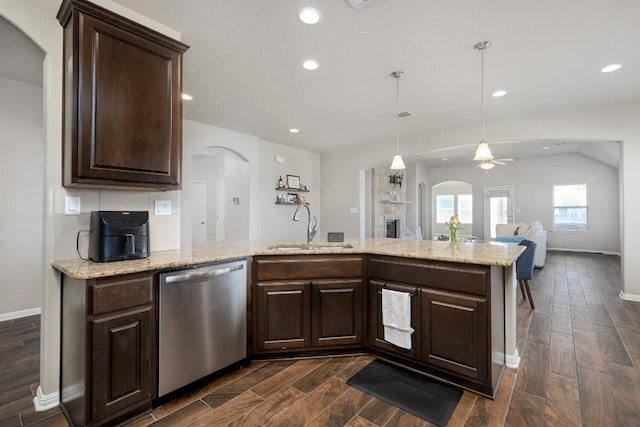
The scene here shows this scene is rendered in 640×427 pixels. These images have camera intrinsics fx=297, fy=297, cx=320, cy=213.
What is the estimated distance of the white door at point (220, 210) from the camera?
7805mm

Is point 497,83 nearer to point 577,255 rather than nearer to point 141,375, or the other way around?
point 141,375

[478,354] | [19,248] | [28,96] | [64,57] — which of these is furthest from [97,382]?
[28,96]

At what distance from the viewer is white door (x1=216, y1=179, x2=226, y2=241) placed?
780cm

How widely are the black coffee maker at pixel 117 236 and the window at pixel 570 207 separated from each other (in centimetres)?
1090

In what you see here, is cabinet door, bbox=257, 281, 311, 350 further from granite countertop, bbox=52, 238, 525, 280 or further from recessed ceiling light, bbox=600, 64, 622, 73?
recessed ceiling light, bbox=600, 64, 622, 73

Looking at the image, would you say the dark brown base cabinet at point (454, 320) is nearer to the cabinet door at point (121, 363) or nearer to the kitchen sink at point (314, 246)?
the kitchen sink at point (314, 246)

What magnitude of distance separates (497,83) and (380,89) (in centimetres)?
130

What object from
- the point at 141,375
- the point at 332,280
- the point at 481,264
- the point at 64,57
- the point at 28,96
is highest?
the point at 28,96

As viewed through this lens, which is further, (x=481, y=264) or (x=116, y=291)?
(x=481, y=264)

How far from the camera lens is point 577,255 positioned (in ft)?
26.3

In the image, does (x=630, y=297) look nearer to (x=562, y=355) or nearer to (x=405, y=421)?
(x=562, y=355)

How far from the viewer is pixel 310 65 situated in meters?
2.95

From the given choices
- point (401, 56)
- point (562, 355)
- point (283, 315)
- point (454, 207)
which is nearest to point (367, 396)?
point (283, 315)

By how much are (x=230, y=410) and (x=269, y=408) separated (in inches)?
9.2
